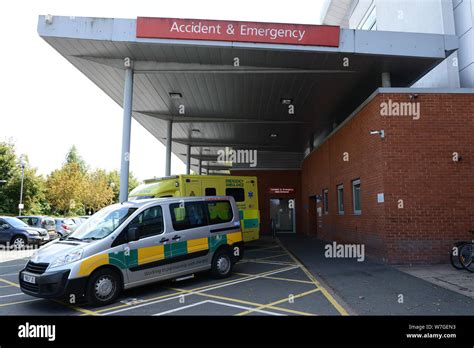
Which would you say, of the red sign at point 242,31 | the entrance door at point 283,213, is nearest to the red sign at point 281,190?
the entrance door at point 283,213

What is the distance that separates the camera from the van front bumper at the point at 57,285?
6156 mm

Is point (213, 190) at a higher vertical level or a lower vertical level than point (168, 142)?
Answer: lower

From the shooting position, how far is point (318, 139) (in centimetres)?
2277

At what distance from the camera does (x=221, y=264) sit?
8.98 m

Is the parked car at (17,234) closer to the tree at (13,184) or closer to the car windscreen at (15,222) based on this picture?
the car windscreen at (15,222)

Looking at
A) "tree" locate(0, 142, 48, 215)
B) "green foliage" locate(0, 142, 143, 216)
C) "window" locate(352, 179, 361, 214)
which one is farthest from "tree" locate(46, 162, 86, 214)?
"window" locate(352, 179, 361, 214)

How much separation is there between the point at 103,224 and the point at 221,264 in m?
3.05

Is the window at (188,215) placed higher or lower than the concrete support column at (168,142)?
lower

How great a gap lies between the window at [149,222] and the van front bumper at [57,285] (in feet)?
4.63

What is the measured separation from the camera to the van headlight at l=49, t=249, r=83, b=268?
6340 millimetres

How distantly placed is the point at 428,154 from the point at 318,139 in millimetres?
12464
